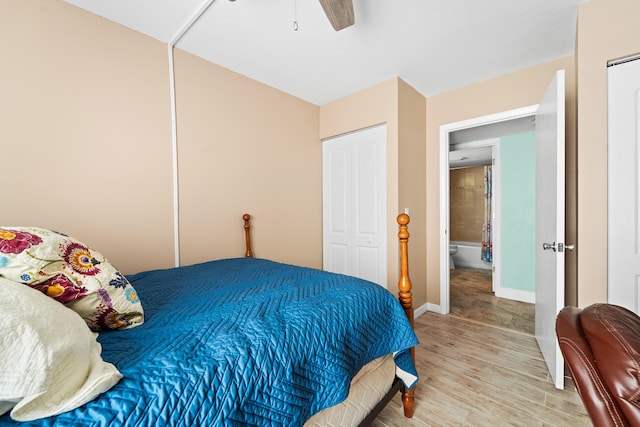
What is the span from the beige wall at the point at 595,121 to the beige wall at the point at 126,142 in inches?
95.5

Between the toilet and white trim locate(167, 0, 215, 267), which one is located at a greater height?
white trim locate(167, 0, 215, 267)

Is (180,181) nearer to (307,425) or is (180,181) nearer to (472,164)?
(307,425)

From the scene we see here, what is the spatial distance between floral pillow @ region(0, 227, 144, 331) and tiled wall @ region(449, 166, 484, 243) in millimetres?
6002

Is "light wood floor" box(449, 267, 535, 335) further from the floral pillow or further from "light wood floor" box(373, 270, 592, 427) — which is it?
the floral pillow

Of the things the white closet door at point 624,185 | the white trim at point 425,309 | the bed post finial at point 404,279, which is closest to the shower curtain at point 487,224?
the white trim at point 425,309

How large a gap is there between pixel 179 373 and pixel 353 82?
111 inches

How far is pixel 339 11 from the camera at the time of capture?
1457mm

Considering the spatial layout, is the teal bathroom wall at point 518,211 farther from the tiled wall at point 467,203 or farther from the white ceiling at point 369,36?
the tiled wall at point 467,203

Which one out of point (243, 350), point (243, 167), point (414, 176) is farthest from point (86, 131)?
point (414, 176)

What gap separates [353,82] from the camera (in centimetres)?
277

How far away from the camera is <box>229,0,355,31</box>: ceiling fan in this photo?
1388 mm

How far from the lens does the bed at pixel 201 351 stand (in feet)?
1.86

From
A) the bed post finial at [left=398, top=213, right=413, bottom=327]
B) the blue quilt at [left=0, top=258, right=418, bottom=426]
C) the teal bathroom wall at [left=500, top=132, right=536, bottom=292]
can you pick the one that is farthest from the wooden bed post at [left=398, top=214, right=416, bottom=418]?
the teal bathroom wall at [left=500, top=132, right=536, bottom=292]

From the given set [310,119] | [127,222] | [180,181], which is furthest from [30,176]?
[310,119]
